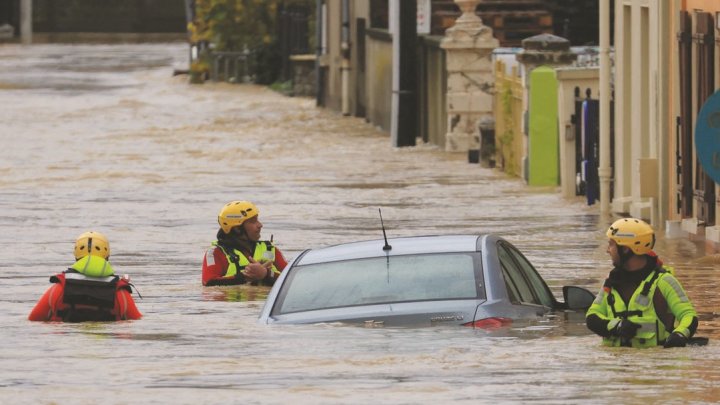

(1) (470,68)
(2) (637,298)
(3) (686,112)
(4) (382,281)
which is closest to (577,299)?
(2) (637,298)

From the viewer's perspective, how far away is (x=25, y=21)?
90125 millimetres

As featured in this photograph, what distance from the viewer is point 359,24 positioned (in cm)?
4703

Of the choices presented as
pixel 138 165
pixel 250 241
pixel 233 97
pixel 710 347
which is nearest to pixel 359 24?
pixel 233 97

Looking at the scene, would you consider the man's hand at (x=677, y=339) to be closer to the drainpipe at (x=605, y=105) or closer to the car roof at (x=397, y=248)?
the car roof at (x=397, y=248)

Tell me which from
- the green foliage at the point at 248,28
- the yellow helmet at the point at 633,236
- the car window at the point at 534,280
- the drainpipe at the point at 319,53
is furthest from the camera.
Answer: the green foliage at the point at 248,28

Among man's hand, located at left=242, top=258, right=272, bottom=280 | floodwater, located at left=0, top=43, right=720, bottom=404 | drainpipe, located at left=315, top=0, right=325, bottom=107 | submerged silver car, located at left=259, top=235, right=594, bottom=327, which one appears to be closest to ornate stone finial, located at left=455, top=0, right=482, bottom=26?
floodwater, located at left=0, top=43, right=720, bottom=404

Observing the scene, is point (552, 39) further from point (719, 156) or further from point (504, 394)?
point (504, 394)

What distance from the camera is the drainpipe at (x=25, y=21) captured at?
89387 mm

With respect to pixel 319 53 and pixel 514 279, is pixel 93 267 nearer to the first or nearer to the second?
pixel 514 279

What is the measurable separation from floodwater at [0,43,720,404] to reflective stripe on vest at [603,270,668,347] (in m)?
0.18

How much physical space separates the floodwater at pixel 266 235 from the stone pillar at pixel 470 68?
3.20 feet

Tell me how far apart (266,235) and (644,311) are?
36.9 ft

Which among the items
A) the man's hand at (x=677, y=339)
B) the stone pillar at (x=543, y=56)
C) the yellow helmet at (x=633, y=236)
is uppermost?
the stone pillar at (x=543, y=56)

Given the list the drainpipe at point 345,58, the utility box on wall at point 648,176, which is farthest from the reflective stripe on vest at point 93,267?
the drainpipe at point 345,58
